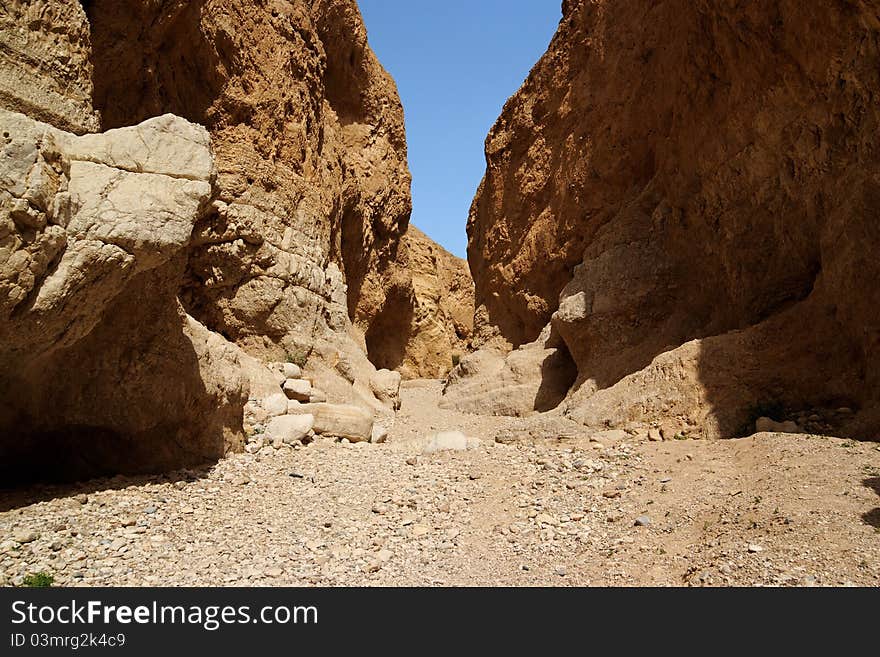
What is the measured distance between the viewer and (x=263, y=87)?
38.9 feet

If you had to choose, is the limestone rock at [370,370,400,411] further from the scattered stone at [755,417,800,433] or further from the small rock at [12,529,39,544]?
the small rock at [12,529,39,544]

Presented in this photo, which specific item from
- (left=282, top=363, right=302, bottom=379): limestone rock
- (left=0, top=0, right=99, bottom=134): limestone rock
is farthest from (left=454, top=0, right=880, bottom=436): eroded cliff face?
(left=0, top=0, right=99, bottom=134): limestone rock

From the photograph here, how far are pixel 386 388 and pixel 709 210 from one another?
7.19m

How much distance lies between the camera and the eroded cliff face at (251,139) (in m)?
8.70

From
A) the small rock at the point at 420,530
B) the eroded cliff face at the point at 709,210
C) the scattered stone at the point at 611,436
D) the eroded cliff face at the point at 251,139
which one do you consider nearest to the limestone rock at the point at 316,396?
the eroded cliff face at the point at 251,139

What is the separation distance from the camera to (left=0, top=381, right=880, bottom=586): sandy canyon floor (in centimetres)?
393

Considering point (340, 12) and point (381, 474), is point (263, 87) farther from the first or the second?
point (381, 474)

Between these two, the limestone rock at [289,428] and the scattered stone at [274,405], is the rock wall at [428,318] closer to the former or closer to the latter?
the scattered stone at [274,405]

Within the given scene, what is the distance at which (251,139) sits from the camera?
451 inches

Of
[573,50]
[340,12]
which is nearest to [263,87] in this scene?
[340,12]

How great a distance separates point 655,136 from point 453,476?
8.36 metres

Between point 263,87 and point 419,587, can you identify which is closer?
point 419,587

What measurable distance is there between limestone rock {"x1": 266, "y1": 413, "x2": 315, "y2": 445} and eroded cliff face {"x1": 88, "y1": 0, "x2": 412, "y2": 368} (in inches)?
119

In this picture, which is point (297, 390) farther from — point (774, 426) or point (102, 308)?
point (774, 426)
